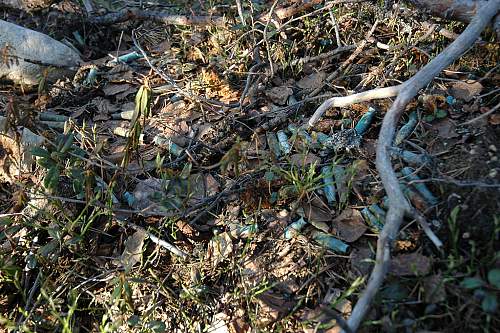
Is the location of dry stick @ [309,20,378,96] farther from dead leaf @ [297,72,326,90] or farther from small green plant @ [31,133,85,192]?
small green plant @ [31,133,85,192]

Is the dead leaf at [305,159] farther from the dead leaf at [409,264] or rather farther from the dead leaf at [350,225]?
the dead leaf at [409,264]

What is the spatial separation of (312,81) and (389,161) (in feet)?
3.15

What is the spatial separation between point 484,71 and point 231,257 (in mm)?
1441

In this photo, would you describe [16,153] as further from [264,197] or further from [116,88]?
[264,197]

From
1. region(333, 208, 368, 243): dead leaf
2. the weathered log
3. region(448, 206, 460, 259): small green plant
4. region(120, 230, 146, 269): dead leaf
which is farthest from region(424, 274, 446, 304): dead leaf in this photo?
the weathered log

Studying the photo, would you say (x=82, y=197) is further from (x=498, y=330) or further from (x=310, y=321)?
(x=498, y=330)

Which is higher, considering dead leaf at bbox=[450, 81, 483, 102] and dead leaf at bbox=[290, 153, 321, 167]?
dead leaf at bbox=[450, 81, 483, 102]

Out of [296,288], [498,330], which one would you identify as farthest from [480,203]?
[296,288]

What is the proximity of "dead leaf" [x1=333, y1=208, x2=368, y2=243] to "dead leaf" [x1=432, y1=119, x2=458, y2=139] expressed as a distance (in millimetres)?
516

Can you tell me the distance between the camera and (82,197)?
6.86ft

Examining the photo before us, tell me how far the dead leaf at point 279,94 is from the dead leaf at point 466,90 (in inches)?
30.2

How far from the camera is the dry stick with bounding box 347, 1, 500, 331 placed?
1.47 meters

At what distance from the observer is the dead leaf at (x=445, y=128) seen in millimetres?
2041

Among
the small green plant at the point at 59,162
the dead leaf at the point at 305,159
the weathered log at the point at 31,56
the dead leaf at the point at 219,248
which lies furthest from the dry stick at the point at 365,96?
the weathered log at the point at 31,56
